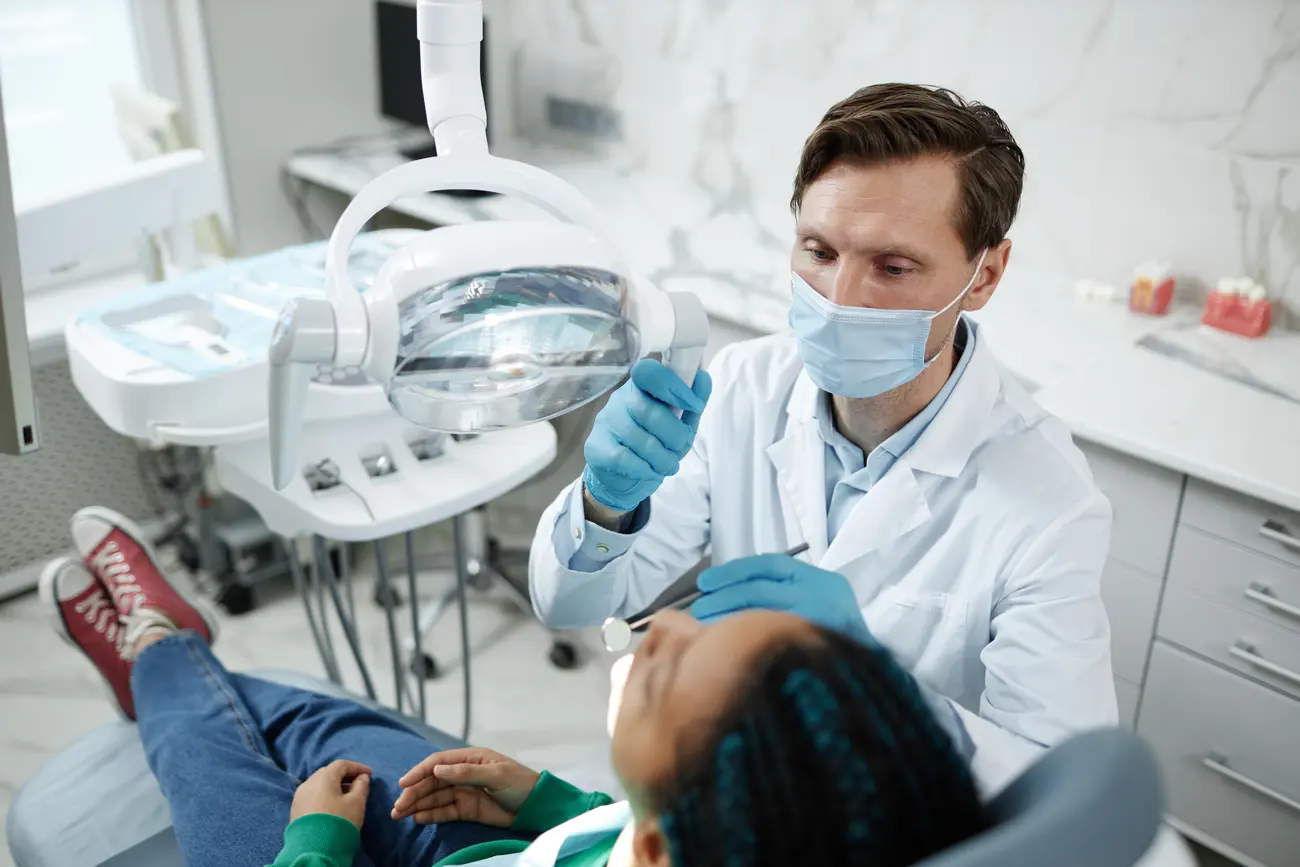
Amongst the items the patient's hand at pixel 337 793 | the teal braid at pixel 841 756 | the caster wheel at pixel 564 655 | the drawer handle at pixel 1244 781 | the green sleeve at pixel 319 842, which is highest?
the teal braid at pixel 841 756

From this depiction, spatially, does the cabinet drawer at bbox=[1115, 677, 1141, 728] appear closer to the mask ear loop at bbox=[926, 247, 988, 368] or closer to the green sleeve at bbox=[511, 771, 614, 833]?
the mask ear loop at bbox=[926, 247, 988, 368]

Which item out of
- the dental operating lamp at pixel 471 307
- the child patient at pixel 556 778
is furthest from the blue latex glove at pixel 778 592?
the dental operating lamp at pixel 471 307

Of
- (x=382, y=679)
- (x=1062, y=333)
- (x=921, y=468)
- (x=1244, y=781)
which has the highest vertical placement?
(x=921, y=468)

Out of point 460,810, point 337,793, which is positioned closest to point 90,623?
point 337,793

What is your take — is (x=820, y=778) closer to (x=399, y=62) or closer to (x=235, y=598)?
(x=235, y=598)

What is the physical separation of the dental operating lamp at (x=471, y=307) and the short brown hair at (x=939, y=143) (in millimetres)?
469

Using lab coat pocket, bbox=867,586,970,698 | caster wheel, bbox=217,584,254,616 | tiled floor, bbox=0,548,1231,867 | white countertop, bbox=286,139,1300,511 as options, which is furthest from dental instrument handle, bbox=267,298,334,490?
caster wheel, bbox=217,584,254,616

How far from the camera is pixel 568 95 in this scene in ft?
10.6

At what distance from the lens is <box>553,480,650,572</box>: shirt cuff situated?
4.22ft

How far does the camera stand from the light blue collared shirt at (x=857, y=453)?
1.38 m

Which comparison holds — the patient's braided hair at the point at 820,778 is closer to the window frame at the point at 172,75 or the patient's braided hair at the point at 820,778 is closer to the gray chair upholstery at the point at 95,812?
the gray chair upholstery at the point at 95,812

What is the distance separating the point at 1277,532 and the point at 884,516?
73cm

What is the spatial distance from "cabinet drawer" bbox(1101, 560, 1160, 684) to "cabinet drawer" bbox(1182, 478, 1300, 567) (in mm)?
145

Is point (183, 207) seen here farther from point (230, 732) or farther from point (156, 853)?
point (156, 853)
